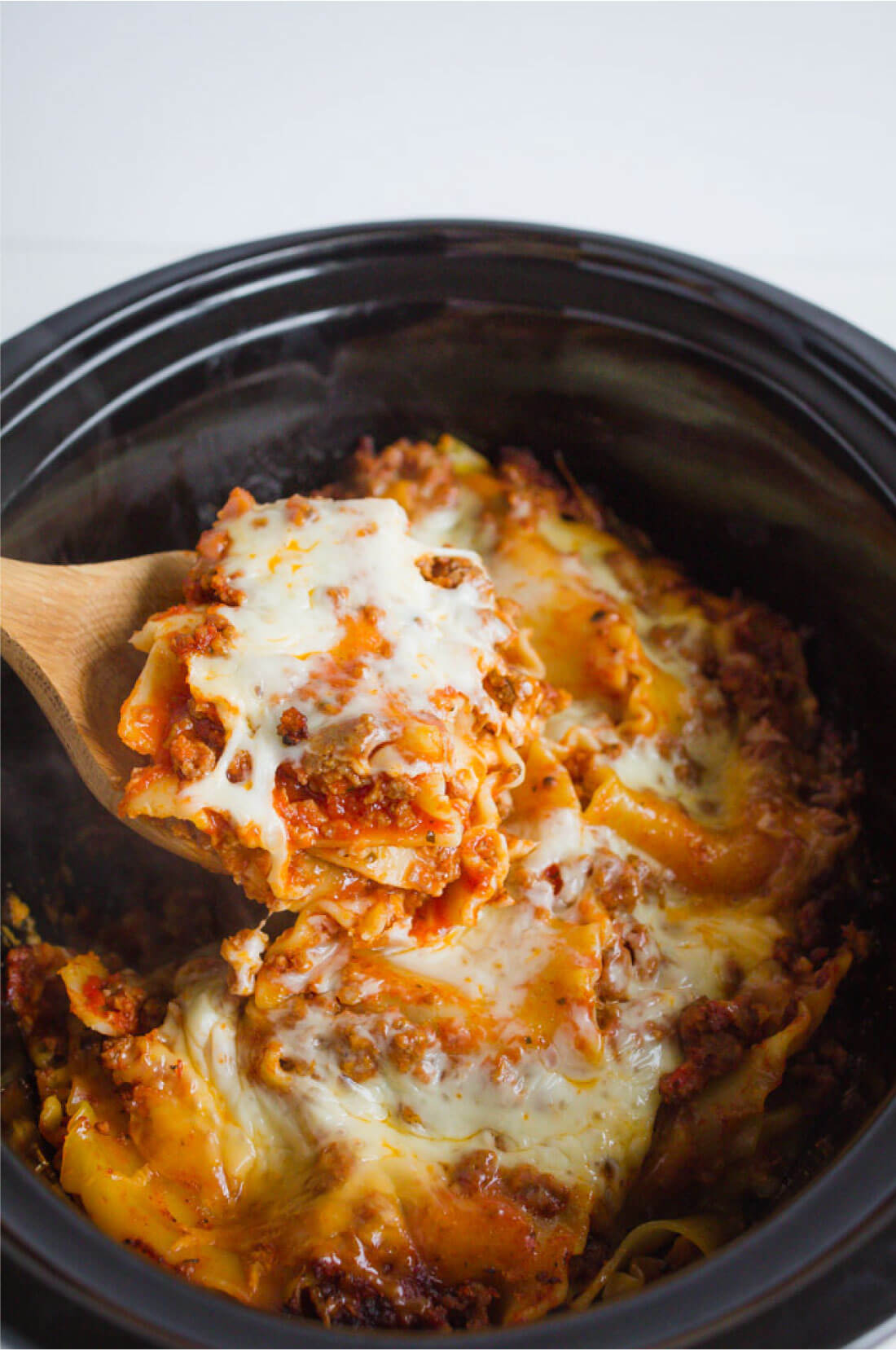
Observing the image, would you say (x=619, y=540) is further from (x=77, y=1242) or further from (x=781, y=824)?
(x=77, y=1242)

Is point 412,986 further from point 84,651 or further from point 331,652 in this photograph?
point 84,651

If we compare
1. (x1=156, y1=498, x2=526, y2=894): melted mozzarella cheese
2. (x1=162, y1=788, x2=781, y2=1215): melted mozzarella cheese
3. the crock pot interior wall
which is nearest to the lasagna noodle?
(x1=156, y1=498, x2=526, y2=894): melted mozzarella cheese

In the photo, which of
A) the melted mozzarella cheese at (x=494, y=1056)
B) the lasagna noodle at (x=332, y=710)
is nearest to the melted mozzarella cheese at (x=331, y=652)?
the lasagna noodle at (x=332, y=710)

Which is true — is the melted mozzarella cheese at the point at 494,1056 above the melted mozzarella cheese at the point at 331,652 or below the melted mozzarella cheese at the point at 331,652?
below

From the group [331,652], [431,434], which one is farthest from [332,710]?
[431,434]

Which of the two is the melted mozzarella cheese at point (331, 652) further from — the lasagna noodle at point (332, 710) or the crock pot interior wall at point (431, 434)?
the crock pot interior wall at point (431, 434)

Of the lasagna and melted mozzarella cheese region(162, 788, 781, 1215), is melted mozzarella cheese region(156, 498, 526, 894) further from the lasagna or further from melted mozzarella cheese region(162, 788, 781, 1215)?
Result: melted mozzarella cheese region(162, 788, 781, 1215)

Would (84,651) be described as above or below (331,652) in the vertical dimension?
below
